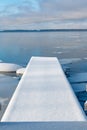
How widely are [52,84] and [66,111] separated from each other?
228 cm

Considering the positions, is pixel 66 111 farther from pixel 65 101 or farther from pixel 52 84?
pixel 52 84

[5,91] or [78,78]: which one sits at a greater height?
[5,91]

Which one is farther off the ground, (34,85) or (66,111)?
(66,111)

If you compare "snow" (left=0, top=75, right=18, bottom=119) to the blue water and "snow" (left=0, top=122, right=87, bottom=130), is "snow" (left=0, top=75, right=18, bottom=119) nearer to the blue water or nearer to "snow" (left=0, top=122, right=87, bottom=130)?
"snow" (left=0, top=122, right=87, bottom=130)

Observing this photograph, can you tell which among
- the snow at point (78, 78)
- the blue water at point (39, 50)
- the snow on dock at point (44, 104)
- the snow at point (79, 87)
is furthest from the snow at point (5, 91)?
the blue water at point (39, 50)

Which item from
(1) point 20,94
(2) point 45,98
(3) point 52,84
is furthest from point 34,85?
(2) point 45,98

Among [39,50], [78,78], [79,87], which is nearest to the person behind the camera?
[79,87]

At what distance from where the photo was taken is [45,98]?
4.74 m

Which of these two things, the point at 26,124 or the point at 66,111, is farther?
the point at 66,111

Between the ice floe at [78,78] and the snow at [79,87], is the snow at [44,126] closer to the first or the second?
the snow at [79,87]

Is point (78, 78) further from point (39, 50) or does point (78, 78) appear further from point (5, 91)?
point (39, 50)

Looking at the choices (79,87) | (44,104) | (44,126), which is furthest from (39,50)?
(44,126)

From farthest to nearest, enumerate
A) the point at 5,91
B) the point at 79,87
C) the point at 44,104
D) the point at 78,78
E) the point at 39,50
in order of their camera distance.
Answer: the point at 39,50 < the point at 78,78 < the point at 79,87 < the point at 5,91 < the point at 44,104

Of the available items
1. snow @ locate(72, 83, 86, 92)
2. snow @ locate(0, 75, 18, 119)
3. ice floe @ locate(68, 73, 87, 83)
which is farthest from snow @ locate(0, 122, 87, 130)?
ice floe @ locate(68, 73, 87, 83)
